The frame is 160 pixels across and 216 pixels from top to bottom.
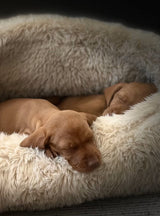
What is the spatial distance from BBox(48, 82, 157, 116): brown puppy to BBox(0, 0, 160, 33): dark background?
0.37m

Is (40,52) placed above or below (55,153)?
above

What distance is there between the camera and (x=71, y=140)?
1.47 meters

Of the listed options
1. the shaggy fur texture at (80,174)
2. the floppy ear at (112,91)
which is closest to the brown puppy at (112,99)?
the floppy ear at (112,91)

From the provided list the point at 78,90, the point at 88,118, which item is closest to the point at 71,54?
Result: the point at 78,90

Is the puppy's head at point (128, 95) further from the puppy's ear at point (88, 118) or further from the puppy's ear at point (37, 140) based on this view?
the puppy's ear at point (37, 140)

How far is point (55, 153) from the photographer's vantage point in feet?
5.02

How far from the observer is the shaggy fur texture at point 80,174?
4.73 ft

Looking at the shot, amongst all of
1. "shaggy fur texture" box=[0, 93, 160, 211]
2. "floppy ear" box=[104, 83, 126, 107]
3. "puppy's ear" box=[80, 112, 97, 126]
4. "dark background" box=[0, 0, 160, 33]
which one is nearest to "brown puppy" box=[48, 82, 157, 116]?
"floppy ear" box=[104, 83, 126, 107]

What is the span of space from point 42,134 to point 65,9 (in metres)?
0.81

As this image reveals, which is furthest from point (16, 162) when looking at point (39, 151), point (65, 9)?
point (65, 9)

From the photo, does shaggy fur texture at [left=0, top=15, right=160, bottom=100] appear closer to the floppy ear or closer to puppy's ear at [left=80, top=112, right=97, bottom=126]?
the floppy ear

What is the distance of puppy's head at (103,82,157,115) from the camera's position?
5.88 feet

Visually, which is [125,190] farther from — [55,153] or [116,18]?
[116,18]

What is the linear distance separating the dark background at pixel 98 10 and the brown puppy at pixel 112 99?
372 millimetres
